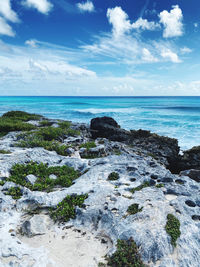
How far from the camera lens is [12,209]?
6.78 meters

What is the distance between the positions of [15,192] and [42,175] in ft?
6.35

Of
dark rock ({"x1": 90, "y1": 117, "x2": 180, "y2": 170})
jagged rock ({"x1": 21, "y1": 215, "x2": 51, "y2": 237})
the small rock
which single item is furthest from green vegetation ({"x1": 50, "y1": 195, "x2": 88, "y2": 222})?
dark rock ({"x1": 90, "y1": 117, "x2": 180, "y2": 170})

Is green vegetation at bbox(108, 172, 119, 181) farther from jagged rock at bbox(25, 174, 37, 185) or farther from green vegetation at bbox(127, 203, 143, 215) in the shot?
jagged rock at bbox(25, 174, 37, 185)

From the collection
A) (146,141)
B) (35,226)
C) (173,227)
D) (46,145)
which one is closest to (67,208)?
(35,226)

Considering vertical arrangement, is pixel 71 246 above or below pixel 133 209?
below

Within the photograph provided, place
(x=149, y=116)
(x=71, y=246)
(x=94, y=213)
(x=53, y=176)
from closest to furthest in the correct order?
1. (x=71, y=246)
2. (x=94, y=213)
3. (x=53, y=176)
4. (x=149, y=116)

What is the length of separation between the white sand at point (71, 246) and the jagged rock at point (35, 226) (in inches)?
5.8

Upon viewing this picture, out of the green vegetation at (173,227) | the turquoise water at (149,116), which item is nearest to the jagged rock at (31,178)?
the green vegetation at (173,227)

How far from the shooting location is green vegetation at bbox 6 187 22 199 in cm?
737

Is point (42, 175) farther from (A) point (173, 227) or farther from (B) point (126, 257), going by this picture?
(A) point (173, 227)

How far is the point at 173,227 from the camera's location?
5.58 metres

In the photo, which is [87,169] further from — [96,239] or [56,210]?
[96,239]

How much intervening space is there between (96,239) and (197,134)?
32.6 m

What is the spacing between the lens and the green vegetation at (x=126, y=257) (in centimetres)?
467
